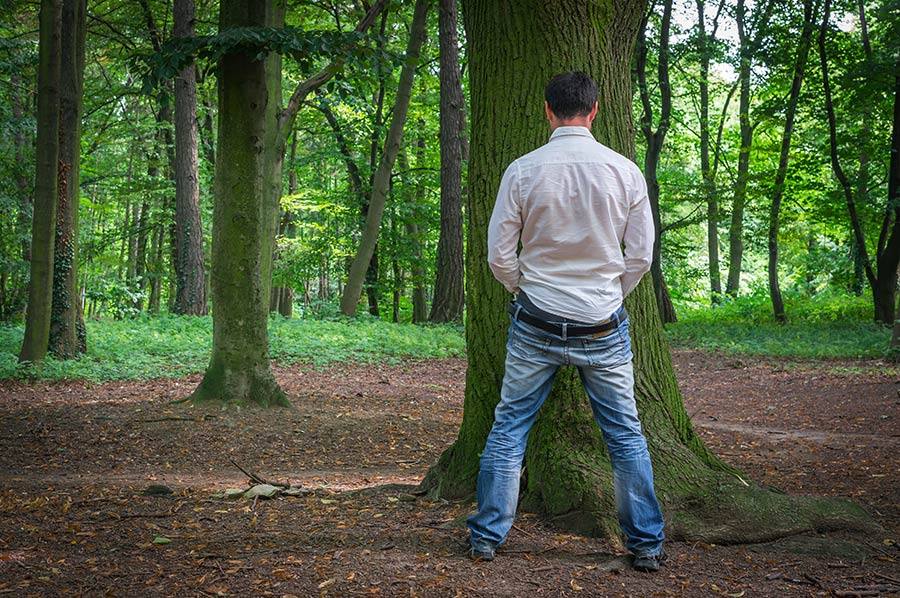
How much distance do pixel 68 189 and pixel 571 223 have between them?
10320 millimetres

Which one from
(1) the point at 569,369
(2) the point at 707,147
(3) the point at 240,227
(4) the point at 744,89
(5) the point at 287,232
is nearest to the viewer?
(1) the point at 569,369

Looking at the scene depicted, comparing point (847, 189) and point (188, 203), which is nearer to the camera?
point (847, 189)

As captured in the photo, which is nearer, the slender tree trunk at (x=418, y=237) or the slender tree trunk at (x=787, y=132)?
the slender tree trunk at (x=787, y=132)

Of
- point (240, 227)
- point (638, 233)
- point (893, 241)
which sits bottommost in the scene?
point (638, 233)

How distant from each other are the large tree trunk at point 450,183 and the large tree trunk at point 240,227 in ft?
36.3

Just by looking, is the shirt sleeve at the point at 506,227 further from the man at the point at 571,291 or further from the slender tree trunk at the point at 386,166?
the slender tree trunk at the point at 386,166

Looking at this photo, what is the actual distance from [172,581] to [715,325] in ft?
62.4

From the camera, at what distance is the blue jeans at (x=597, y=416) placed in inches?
134

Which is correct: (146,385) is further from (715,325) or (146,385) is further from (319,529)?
(715,325)

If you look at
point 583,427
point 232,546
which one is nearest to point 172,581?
point 232,546

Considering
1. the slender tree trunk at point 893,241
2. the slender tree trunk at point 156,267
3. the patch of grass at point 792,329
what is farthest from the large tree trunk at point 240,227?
the slender tree trunk at point 156,267

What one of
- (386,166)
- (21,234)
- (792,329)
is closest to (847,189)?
(792,329)

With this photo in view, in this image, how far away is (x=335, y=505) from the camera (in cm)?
452

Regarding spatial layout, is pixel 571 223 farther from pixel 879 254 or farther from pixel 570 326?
pixel 879 254
